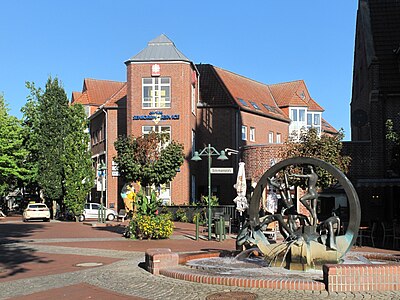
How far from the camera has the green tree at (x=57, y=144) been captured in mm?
44969

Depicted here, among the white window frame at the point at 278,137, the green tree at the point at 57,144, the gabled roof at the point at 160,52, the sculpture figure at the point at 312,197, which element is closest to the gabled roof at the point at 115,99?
the green tree at the point at 57,144

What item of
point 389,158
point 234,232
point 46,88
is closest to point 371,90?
point 389,158

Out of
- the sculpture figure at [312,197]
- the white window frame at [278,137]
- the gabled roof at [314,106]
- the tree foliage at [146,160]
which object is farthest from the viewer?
the gabled roof at [314,106]

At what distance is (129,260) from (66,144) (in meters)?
31.4

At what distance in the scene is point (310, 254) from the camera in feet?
41.2

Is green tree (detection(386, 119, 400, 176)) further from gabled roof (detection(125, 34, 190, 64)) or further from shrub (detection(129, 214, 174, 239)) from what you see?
gabled roof (detection(125, 34, 190, 64))

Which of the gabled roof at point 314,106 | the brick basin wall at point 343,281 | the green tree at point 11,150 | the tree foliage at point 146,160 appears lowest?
the brick basin wall at point 343,281

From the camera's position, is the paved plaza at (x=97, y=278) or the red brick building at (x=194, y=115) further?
the red brick building at (x=194, y=115)

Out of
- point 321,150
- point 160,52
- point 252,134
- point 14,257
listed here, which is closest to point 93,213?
point 160,52

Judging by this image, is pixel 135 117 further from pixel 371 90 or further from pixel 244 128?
pixel 371 90

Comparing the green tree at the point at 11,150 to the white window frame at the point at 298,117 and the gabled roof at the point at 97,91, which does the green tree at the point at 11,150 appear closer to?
the gabled roof at the point at 97,91

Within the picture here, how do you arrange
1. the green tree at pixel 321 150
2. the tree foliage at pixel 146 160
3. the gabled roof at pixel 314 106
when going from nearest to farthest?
the green tree at pixel 321 150
the tree foliage at pixel 146 160
the gabled roof at pixel 314 106

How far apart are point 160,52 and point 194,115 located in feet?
18.2

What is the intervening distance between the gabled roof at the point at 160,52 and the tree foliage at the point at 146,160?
17216 millimetres
